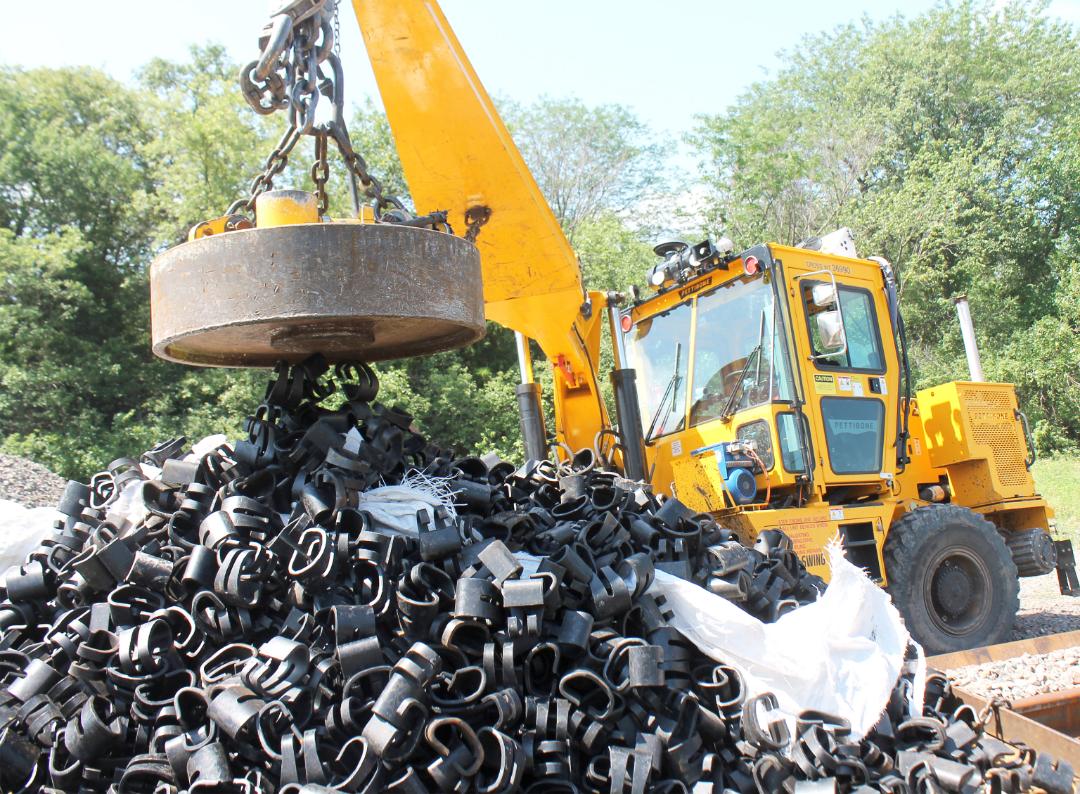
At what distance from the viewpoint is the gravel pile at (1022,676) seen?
414cm

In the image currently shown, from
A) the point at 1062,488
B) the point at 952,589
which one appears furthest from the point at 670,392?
the point at 1062,488

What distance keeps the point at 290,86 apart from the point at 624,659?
7.98 ft

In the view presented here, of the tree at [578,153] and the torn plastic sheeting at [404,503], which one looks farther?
the tree at [578,153]

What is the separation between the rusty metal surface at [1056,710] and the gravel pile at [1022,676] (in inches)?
19.9

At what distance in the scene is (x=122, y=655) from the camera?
120 inches

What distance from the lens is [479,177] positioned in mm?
4996

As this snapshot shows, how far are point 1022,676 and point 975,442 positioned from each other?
2902mm

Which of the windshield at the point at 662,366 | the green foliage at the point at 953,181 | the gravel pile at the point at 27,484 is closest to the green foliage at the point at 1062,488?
the green foliage at the point at 953,181

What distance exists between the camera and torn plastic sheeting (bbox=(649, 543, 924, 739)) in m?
3.22

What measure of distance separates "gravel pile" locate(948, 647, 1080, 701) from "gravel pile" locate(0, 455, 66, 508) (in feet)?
27.2

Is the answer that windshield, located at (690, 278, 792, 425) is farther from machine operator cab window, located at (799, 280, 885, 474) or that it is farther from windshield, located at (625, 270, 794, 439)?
machine operator cab window, located at (799, 280, 885, 474)

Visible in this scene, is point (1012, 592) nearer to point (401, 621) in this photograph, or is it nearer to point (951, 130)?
point (401, 621)

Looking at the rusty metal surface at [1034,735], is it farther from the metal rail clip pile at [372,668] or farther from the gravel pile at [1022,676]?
the gravel pile at [1022,676]

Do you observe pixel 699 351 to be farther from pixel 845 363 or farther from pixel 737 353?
pixel 845 363
